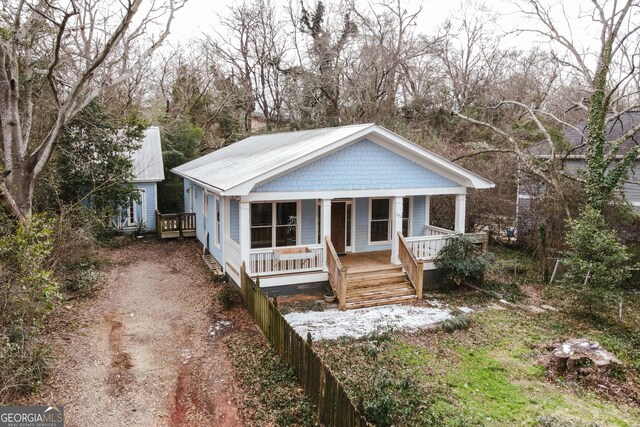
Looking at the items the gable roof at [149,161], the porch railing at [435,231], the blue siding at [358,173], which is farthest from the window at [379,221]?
the gable roof at [149,161]

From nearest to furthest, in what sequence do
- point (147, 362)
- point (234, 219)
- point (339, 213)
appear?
point (147, 362)
point (234, 219)
point (339, 213)

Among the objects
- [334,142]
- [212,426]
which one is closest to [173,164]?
[334,142]

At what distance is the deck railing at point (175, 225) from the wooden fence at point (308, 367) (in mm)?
12126

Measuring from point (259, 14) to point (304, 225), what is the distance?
90.3 ft

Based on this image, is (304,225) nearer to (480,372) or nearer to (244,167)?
(244,167)

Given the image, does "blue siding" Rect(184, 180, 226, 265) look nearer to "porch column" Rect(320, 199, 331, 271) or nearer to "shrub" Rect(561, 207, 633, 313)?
"porch column" Rect(320, 199, 331, 271)

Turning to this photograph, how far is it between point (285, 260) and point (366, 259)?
349 centimetres

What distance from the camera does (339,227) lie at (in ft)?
54.3

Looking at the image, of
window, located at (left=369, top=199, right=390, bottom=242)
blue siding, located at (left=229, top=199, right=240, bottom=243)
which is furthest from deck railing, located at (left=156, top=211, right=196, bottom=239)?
window, located at (left=369, top=199, right=390, bottom=242)

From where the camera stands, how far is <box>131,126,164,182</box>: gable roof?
23.4 metres

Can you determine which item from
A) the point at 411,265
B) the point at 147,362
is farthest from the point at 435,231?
the point at 147,362

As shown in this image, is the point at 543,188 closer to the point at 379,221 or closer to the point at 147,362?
the point at 379,221

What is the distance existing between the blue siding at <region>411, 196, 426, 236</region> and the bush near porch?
16.8ft

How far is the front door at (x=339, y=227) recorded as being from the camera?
16.4m
